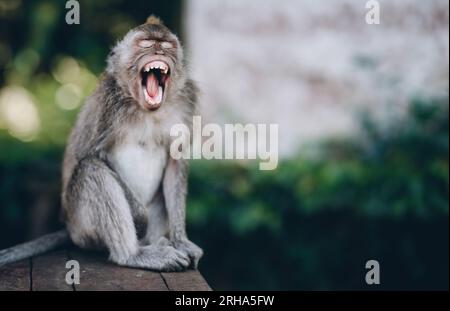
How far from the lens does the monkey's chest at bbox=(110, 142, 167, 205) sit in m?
3.26

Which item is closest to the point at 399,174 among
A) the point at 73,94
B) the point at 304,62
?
the point at 304,62

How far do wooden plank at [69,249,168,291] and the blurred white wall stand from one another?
2515 mm

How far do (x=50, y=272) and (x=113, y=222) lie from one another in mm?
342

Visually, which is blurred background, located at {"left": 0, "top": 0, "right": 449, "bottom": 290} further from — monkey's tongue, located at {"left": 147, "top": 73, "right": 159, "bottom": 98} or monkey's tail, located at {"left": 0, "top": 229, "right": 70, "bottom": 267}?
monkey's tail, located at {"left": 0, "top": 229, "right": 70, "bottom": 267}

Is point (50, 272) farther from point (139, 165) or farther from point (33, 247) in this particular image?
point (139, 165)

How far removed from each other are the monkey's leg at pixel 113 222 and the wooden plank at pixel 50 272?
0.20 meters

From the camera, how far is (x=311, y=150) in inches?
215

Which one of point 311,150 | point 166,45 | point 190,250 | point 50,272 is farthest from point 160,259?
point 311,150

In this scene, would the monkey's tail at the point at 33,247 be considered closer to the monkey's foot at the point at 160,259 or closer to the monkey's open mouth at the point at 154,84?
the monkey's foot at the point at 160,259

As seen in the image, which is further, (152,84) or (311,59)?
(311,59)

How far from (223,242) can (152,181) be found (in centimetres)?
195

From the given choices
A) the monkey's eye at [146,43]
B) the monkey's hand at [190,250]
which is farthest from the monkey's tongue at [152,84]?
the monkey's hand at [190,250]

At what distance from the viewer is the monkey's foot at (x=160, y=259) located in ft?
9.91

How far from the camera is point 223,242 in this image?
520 cm
